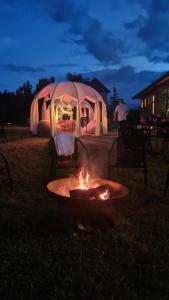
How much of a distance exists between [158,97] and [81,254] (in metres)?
23.4

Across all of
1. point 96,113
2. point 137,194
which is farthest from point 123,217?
point 96,113

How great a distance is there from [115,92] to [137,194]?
157ft

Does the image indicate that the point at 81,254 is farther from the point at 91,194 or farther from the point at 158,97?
the point at 158,97

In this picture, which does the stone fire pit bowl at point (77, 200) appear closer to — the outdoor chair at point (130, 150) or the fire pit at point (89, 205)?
the fire pit at point (89, 205)

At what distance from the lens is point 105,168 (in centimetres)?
792

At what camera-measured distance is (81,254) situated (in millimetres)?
3318

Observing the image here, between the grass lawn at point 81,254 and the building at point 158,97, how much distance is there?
639 inches

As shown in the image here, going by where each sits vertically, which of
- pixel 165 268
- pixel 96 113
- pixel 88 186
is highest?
pixel 96 113

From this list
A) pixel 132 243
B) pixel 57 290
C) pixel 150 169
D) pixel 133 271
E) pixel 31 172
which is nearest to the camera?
pixel 57 290

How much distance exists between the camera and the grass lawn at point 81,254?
275cm

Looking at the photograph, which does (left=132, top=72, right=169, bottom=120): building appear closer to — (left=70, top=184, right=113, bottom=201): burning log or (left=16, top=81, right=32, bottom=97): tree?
(left=16, top=81, right=32, bottom=97): tree

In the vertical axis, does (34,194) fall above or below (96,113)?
below

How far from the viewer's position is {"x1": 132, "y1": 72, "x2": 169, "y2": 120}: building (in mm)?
20641

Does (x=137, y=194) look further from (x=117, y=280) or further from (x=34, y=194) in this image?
(x=117, y=280)
